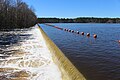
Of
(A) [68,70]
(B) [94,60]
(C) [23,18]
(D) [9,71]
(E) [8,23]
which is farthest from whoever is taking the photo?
(C) [23,18]

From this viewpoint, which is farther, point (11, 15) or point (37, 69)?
point (11, 15)

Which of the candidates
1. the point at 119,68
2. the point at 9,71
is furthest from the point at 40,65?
the point at 119,68

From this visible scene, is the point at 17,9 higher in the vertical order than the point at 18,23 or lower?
higher

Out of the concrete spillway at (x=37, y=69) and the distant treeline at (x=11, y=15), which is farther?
the distant treeline at (x=11, y=15)

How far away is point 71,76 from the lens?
10.2 metres

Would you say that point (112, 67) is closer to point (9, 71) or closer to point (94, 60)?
point (94, 60)

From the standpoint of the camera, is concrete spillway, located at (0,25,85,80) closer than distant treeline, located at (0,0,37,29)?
Yes

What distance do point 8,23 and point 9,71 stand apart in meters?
49.1

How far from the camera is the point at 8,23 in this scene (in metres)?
60.8

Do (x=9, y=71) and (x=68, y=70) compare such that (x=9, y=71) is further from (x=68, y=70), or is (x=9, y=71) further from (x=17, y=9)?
(x=17, y=9)

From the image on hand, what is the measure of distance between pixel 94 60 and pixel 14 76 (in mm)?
6668

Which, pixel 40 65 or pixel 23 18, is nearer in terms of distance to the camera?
pixel 40 65

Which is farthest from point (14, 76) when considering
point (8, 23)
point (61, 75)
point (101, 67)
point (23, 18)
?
point (23, 18)

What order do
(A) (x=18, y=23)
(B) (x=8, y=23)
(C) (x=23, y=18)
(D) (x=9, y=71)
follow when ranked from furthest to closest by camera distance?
(C) (x=23, y=18), (A) (x=18, y=23), (B) (x=8, y=23), (D) (x=9, y=71)
